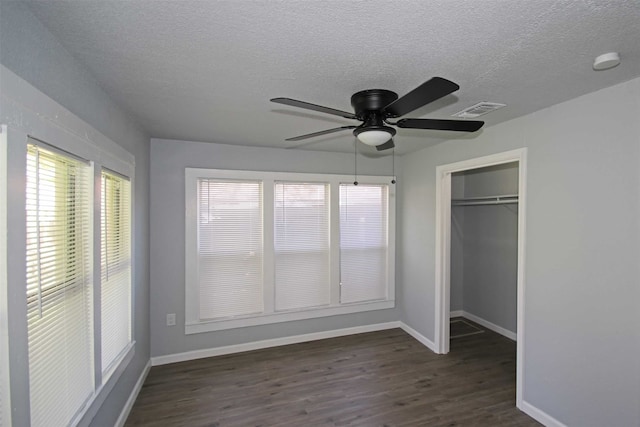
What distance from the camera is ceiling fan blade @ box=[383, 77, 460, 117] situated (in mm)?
1242

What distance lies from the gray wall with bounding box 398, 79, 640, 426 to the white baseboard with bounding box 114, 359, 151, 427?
3.27 meters

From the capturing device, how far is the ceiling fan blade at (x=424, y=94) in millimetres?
1242

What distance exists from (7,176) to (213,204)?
2.38 m

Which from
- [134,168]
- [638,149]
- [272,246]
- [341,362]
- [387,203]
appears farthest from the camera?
[387,203]

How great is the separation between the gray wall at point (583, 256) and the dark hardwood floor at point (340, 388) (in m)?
0.55

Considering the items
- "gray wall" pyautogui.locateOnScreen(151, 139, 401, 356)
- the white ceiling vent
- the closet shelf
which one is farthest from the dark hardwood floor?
the white ceiling vent

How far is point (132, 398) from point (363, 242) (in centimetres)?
296

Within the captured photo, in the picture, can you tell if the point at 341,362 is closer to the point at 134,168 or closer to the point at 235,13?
the point at 134,168

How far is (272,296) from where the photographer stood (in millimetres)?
3643

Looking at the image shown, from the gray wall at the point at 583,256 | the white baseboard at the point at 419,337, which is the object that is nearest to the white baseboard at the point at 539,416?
the gray wall at the point at 583,256

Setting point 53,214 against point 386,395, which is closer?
point 53,214

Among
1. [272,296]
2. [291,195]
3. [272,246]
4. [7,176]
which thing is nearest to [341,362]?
[272,296]

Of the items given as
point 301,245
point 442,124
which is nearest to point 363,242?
point 301,245

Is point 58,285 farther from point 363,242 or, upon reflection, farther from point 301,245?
point 363,242
